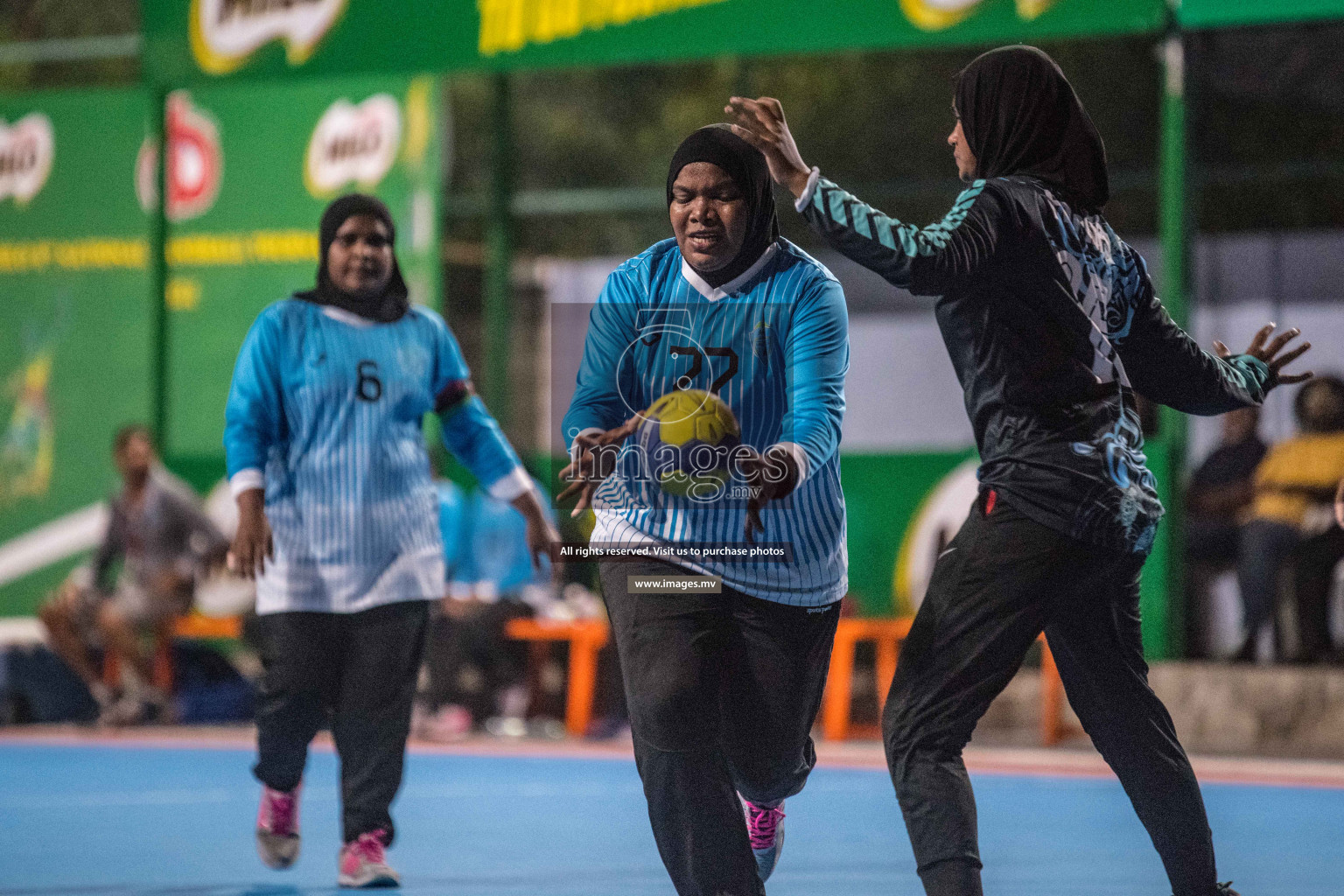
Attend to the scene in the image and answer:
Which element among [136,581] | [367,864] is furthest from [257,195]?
[367,864]

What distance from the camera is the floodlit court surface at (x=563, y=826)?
689 cm

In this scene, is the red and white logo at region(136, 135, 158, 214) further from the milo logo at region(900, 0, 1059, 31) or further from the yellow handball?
the yellow handball

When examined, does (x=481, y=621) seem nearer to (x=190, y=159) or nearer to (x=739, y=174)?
(x=190, y=159)

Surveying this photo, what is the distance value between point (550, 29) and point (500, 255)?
254 centimetres

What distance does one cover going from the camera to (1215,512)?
39.1 feet

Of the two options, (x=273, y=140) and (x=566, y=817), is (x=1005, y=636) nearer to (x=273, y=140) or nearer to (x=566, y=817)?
(x=566, y=817)

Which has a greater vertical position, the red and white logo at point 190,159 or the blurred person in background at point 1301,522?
the red and white logo at point 190,159

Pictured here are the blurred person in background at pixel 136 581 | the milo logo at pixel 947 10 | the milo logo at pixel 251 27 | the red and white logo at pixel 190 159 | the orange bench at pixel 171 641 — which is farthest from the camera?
the red and white logo at pixel 190 159

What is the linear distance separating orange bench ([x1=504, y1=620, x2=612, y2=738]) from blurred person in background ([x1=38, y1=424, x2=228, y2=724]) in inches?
85.4

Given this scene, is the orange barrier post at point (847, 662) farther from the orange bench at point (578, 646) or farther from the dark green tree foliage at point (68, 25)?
the dark green tree foliage at point (68, 25)

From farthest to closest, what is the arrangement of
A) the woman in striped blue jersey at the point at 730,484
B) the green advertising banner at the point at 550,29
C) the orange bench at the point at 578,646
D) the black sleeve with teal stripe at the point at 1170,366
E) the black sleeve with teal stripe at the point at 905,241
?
the orange bench at the point at 578,646 < the green advertising banner at the point at 550,29 < the black sleeve with teal stripe at the point at 1170,366 < the woman in striped blue jersey at the point at 730,484 < the black sleeve with teal stripe at the point at 905,241

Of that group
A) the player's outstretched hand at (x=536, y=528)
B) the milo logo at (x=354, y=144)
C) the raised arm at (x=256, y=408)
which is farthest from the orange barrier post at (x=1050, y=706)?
the raised arm at (x=256, y=408)

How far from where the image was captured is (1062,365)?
4676 millimetres

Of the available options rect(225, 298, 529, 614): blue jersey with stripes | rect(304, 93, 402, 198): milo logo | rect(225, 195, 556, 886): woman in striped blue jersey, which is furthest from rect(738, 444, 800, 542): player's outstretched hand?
rect(304, 93, 402, 198): milo logo
